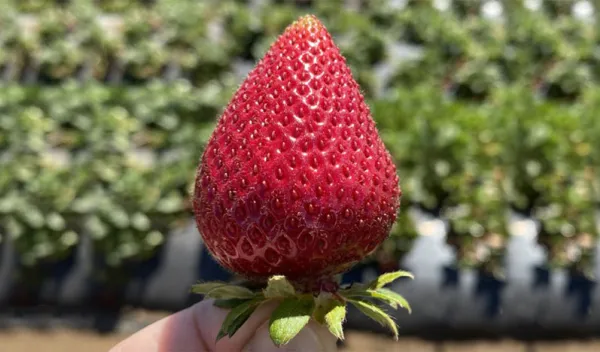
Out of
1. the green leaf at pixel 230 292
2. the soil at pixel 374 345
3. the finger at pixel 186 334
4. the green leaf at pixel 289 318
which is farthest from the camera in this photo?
the soil at pixel 374 345

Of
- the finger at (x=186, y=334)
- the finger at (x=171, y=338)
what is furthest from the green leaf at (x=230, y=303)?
the finger at (x=171, y=338)

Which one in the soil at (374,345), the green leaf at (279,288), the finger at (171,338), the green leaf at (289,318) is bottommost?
the soil at (374,345)

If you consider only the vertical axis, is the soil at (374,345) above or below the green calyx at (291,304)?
below

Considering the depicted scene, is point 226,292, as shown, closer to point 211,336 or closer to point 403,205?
point 211,336

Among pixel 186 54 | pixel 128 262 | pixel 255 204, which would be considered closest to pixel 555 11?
pixel 186 54

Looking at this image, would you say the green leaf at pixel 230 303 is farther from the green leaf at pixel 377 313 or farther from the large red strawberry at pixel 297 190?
the green leaf at pixel 377 313

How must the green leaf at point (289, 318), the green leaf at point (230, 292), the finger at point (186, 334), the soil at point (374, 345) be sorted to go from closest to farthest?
the green leaf at point (289, 318)
the green leaf at point (230, 292)
the finger at point (186, 334)
the soil at point (374, 345)

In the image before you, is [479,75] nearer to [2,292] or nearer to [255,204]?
[2,292]

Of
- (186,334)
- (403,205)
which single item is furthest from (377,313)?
(403,205)
